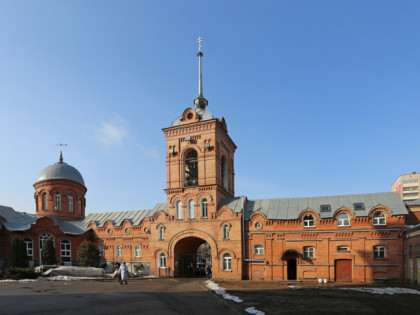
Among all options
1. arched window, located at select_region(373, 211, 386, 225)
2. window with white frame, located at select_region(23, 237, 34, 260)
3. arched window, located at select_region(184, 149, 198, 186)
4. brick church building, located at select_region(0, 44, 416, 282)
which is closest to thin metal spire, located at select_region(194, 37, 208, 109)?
brick church building, located at select_region(0, 44, 416, 282)

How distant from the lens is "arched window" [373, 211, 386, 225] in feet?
95.0

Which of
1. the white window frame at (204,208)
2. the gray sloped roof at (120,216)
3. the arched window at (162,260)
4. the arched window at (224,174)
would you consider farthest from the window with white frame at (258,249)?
the gray sloped roof at (120,216)

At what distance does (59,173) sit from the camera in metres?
46.4

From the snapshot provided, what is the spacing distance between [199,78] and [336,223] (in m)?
21.5

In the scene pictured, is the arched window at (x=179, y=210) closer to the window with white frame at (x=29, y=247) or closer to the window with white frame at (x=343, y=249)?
the window with white frame at (x=343, y=249)

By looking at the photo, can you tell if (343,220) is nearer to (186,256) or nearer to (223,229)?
(223,229)

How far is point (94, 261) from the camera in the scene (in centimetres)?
3681

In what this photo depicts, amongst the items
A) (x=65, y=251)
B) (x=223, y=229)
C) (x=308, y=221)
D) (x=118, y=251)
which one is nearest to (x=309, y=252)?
(x=308, y=221)

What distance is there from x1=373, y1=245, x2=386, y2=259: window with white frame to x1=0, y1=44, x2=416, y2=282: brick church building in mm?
83

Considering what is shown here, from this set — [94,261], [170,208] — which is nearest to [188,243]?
[170,208]

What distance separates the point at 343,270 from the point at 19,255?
31.1m

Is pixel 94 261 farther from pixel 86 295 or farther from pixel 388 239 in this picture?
pixel 388 239

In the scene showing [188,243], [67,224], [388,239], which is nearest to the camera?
[388,239]

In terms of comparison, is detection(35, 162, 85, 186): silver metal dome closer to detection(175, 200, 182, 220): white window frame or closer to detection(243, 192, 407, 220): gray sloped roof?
detection(175, 200, 182, 220): white window frame
